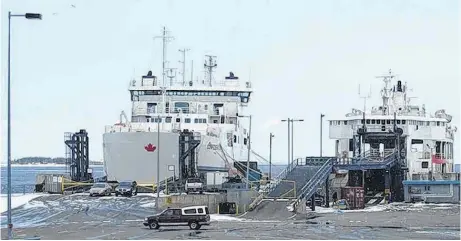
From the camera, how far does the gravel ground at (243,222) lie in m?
31.4

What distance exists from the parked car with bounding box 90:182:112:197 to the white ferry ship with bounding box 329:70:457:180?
704 inches

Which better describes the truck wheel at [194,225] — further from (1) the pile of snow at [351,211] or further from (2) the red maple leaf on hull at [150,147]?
(2) the red maple leaf on hull at [150,147]

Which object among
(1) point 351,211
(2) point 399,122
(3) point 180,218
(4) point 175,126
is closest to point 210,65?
(4) point 175,126

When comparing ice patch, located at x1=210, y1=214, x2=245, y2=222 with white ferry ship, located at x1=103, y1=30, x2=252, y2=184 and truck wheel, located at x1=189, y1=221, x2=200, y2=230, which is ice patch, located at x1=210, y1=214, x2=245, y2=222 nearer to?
truck wheel, located at x1=189, y1=221, x2=200, y2=230

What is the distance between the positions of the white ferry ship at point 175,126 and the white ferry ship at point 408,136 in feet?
36.5

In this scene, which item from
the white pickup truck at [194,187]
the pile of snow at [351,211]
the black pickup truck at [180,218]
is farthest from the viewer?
the white pickup truck at [194,187]

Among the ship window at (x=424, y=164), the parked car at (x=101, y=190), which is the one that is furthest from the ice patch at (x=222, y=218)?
the ship window at (x=424, y=164)

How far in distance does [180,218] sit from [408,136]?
108ft

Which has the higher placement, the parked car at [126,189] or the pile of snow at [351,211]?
the parked car at [126,189]

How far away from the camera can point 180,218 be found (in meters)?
35.2

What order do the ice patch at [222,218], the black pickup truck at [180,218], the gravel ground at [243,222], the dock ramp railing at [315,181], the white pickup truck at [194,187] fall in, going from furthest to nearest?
the white pickup truck at [194,187] < the dock ramp railing at [315,181] < the ice patch at [222,218] < the black pickup truck at [180,218] < the gravel ground at [243,222]

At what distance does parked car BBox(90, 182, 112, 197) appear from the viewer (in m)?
56.7

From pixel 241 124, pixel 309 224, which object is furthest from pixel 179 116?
pixel 309 224

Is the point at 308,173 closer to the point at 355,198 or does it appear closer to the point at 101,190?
the point at 355,198
